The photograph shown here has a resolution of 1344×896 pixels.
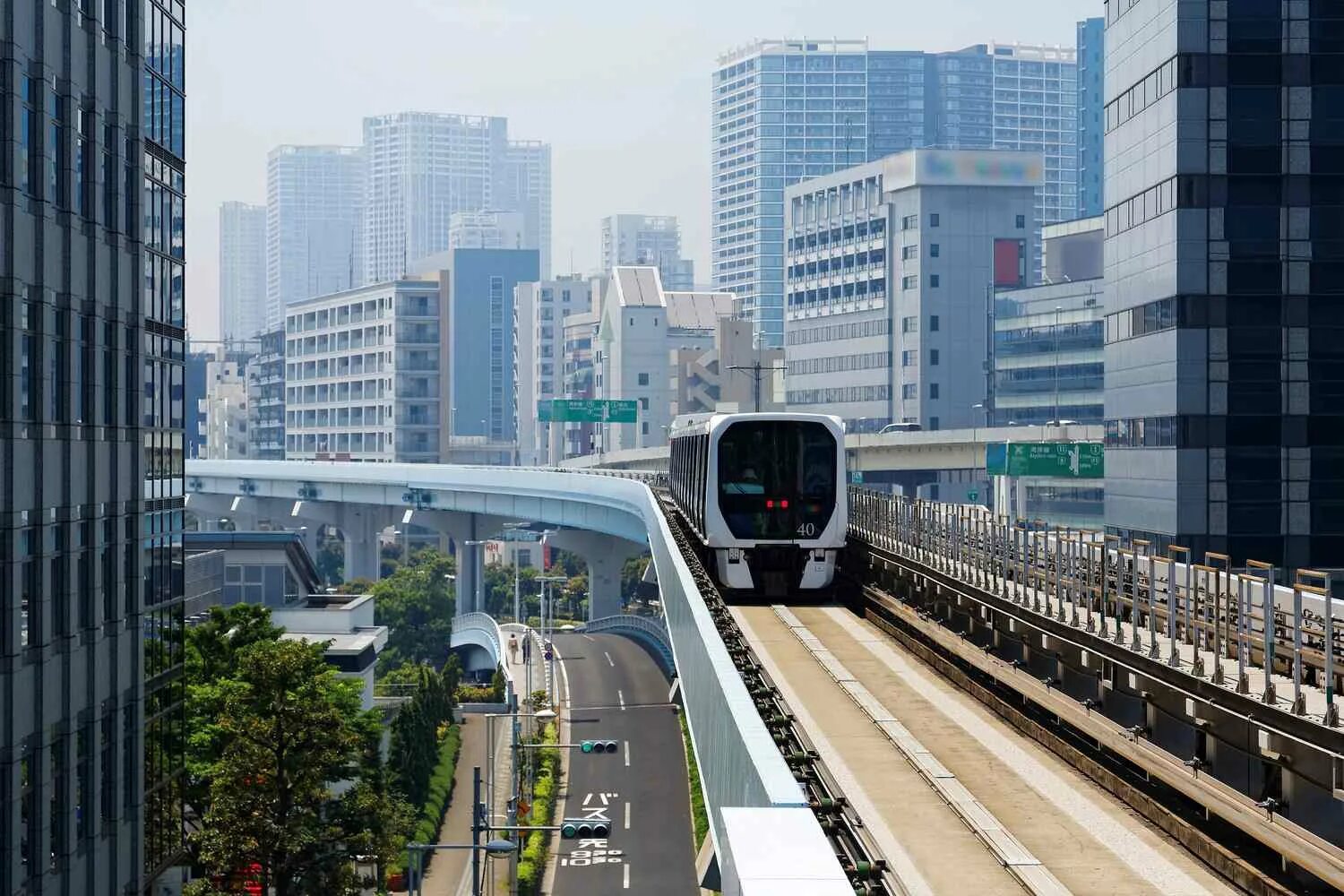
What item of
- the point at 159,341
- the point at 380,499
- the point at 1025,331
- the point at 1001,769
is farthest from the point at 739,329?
the point at 1001,769

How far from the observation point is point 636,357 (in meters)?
164

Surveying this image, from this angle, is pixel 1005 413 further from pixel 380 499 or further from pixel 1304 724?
pixel 1304 724

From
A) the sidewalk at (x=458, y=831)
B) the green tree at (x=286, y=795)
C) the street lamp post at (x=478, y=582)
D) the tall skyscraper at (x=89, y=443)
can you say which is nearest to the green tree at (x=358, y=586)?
the street lamp post at (x=478, y=582)

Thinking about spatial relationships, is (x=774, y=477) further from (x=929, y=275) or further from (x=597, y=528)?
(x=929, y=275)

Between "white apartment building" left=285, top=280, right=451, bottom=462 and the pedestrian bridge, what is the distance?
31.0 meters

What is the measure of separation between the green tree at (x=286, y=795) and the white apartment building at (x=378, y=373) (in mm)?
144494

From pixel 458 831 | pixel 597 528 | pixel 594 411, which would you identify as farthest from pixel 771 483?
pixel 594 411

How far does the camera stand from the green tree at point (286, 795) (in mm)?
28156

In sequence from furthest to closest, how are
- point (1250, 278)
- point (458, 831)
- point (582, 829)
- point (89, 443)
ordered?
point (458, 831) < point (1250, 278) < point (582, 829) < point (89, 443)

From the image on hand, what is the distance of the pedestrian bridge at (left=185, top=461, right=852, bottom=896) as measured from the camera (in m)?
9.05

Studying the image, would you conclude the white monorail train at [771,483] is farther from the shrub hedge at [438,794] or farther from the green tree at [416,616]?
the green tree at [416,616]

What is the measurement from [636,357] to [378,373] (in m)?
29.9

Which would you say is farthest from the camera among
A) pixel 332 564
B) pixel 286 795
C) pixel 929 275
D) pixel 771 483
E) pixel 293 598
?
pixel 332 564

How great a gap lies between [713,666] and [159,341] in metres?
19.4
